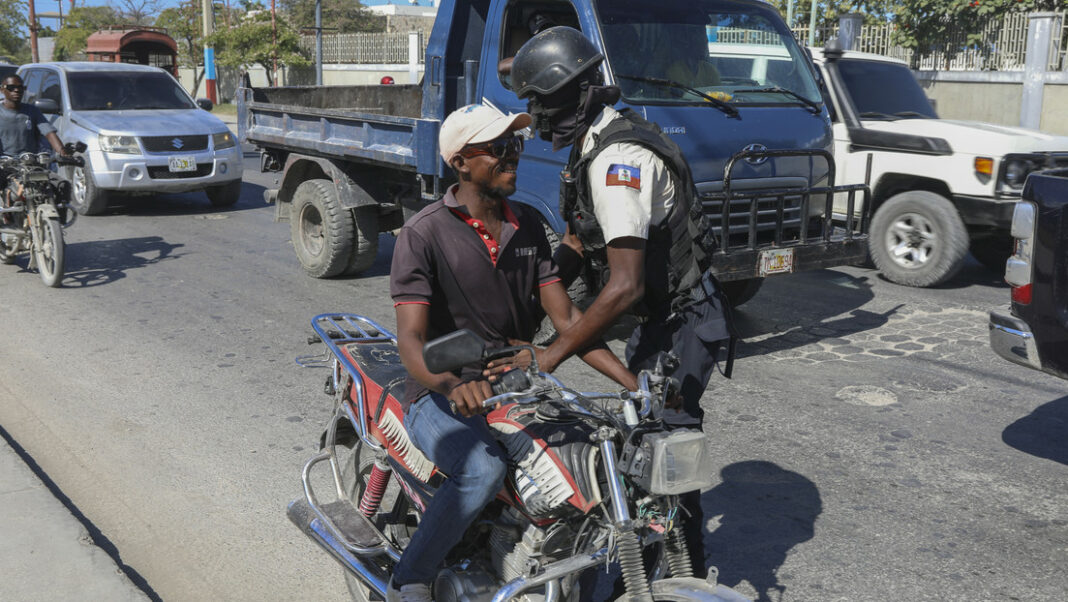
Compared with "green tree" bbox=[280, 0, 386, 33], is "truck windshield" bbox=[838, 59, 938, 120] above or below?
below

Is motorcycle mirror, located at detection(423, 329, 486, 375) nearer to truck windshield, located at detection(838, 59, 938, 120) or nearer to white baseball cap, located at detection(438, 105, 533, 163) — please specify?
white baseball cap, located at detection(438, 105, 533, 163)

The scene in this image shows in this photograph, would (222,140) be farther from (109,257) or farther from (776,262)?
(776,262)

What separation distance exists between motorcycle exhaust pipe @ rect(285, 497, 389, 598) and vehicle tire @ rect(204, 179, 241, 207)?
1004 centimetres

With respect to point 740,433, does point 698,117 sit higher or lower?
higher

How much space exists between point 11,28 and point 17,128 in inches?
2350

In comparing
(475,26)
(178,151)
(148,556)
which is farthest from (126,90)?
(148,556)

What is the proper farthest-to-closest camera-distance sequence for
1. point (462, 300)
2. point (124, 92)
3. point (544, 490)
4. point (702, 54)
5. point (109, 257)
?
point (124, 92), point (109, 257), point (702, 54), point (462, 300), point (544, 490)

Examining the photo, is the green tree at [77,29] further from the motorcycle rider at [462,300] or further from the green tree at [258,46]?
the motorcycle rider at [462,300]

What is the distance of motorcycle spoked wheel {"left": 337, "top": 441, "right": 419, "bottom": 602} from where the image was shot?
3.31 meters

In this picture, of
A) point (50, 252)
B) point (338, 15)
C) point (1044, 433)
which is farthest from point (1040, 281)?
point (338, 15)

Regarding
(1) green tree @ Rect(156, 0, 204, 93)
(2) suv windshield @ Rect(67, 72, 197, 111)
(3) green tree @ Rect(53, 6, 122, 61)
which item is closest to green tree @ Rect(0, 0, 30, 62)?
(3) green tree @ Rect(53, 6, 122, 61)

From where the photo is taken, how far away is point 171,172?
1207cm

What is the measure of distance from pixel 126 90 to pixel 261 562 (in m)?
10.8

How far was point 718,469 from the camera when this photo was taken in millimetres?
4742
